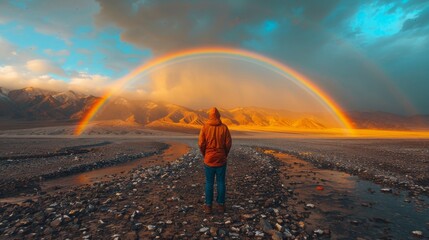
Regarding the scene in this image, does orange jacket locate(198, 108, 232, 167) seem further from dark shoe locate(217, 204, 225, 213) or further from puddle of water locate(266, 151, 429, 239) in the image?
puddle of water locate(266, 151, 429, 239)

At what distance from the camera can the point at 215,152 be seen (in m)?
9.10

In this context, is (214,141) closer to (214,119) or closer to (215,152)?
(215,152)

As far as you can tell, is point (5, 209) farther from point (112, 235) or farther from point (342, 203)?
point (342, 203)

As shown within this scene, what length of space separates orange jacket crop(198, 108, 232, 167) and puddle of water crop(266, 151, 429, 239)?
3.43 metres

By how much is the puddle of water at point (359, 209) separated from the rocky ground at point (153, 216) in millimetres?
789

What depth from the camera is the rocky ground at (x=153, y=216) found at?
737 cm

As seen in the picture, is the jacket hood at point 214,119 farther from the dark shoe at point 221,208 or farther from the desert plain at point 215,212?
the desert plain at point 215,212

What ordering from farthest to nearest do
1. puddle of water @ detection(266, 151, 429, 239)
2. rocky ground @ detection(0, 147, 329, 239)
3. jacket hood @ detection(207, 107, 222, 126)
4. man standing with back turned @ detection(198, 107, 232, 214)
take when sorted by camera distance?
jacket hood @ detection(207, 107, 222, 126), man standing with back turned @ detection(198, 107, 232, 214), puddle of water @ detection(266, 151, 429, 239), rocky ground @ detection(0, 147, 329, 239)

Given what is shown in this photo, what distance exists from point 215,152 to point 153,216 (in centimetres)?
284

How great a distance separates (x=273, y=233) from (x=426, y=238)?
14.1 feet

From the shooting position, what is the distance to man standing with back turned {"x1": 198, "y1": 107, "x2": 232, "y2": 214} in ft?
29.9

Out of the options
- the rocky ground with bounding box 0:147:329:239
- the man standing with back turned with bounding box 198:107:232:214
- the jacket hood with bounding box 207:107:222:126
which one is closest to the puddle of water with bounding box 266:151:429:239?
the rocky ground with bounding box 0:147:329:239

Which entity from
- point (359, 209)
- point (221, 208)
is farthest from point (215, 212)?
point (359, 209)

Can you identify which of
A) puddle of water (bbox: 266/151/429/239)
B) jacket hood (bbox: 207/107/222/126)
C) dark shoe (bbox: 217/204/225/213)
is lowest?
puddle of water (bbox: 266/151/429/239)
